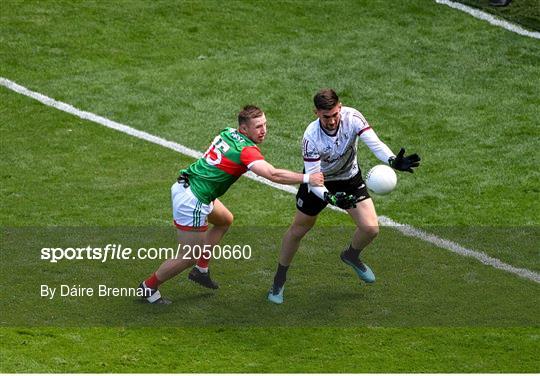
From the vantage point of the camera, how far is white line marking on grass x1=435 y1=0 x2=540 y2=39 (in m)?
20.1

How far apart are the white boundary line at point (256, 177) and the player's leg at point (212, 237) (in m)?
2.74

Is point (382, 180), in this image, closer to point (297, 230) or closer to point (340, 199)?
point (340, 199)

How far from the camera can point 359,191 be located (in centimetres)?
1198

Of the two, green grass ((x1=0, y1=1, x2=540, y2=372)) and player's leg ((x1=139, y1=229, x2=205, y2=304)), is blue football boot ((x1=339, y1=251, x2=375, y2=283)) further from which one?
player's leg ((x1=139, y1=229, x2=205, y2=304))

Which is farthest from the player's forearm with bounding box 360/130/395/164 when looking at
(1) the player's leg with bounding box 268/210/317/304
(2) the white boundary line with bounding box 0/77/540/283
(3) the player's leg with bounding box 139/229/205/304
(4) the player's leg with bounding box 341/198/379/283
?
(2) the white boundary line with bounding box 0/77/540/283

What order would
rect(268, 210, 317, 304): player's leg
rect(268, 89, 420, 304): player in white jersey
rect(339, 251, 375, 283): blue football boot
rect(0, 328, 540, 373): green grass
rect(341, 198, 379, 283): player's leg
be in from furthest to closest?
rect(339, 251, 375, 283): blue football boot
rect(268, 210, 317, 304): player's leg
rect(341, 198, 379, 283): player's leg
rect(268, 89, 420, 304): player in white jersey
rect(0, 328, 540, 373): green grass

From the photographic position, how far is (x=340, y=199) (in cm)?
1115

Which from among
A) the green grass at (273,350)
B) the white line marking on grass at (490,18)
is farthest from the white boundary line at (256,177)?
the white line marking on grass at (490,18)

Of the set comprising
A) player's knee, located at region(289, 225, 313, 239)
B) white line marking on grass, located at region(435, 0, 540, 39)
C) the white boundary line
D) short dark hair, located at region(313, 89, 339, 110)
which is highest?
short dark hair, located at region(313, 89, 339, 110)

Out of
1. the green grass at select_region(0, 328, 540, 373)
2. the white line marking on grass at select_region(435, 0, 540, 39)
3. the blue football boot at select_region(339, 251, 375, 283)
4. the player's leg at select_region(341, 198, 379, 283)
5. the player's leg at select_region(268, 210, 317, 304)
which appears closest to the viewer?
the green grass at select_region(0, 328, 540, 373)

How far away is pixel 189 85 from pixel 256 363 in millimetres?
8726

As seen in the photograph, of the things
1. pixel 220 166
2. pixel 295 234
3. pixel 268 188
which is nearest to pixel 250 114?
pixel 220 166

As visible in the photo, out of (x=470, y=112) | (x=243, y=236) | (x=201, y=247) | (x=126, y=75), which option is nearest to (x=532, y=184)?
(x=470, y=112)

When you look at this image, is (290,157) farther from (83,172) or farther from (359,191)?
(359,191)
